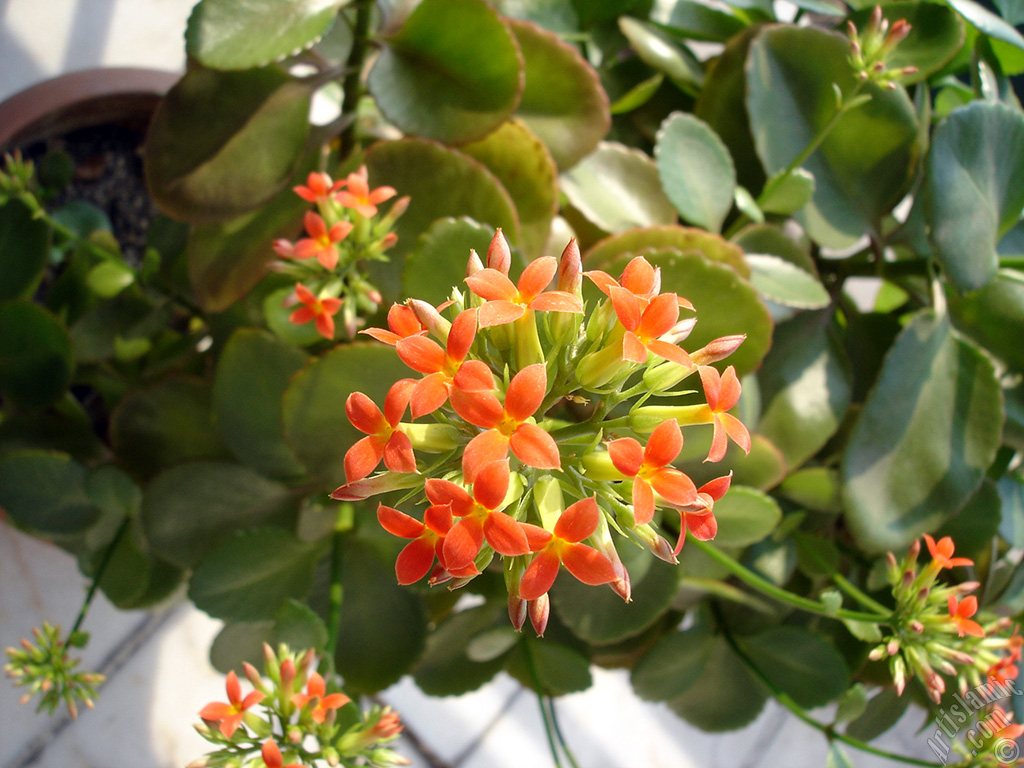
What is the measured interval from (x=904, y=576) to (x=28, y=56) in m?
1.03

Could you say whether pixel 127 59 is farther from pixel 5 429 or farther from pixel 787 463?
pixel 787 463

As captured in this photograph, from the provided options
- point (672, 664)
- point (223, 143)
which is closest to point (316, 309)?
point (223, 143)

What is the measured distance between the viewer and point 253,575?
0.50 meters

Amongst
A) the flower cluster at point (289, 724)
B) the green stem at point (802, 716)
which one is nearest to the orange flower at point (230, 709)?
the flower cluster at point (289, 724)

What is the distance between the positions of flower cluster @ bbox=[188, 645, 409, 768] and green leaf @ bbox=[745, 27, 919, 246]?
0.44 m

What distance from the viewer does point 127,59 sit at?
0.93 metres

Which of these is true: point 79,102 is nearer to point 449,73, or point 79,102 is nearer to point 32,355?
point 32,355

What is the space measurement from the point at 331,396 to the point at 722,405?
24 centimetres

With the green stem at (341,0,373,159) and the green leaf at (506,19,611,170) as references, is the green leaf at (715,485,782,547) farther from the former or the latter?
the green stem at (341,0,373,159)

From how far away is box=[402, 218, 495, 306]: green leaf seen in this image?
40cm

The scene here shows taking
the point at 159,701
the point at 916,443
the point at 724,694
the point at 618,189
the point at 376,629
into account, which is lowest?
the point at 159,701

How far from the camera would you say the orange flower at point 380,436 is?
254 mm

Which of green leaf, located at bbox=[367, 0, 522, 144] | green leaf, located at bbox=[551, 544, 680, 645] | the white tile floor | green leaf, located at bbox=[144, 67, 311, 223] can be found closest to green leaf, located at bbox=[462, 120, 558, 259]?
green leaf, located at bbox=[367, 0, 522, 144]

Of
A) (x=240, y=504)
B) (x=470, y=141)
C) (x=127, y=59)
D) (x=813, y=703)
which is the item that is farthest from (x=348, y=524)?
(x=127, y=59)
